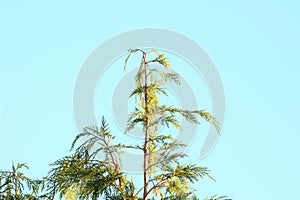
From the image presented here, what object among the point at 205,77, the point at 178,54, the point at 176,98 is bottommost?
the point at 176,98

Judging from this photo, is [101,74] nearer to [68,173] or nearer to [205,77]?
[205,77]

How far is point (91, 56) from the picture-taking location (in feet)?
57.4

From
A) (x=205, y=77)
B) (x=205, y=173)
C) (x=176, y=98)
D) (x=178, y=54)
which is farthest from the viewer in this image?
(x=178, y=54)

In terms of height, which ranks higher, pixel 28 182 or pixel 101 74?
pixel 101 74

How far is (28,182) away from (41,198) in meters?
0.76

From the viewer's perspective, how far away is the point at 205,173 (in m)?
10.7

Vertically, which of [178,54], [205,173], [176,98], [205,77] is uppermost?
[178,54]

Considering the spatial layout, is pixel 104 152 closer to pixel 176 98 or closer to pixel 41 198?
pixel 41 198

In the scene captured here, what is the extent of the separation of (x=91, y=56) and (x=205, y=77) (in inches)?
115

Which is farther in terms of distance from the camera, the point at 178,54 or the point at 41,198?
the point at 178,54

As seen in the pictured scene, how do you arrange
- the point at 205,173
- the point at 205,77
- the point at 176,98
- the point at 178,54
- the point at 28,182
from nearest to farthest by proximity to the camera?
the point at 205,173, the point at 28,182, the point at 176,98, the point at 205,77, the point at 178,54

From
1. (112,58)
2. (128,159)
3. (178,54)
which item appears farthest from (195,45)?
(128,159)

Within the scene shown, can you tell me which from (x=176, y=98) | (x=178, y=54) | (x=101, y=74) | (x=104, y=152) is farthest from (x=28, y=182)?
(x=178, y=54)

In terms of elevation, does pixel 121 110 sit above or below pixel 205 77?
below
